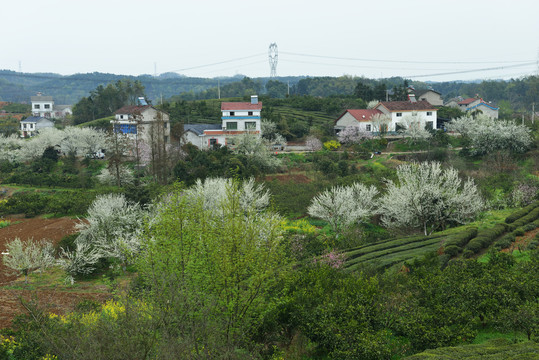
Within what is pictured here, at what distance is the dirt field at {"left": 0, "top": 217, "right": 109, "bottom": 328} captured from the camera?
70.4 feet

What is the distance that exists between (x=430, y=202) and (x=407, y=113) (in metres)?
39.9

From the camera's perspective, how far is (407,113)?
69688 millimetres

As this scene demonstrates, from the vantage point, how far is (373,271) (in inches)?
858

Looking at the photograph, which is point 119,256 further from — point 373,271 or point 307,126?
point 307,126

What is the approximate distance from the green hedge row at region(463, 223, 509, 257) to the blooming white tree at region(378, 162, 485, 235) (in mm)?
3644

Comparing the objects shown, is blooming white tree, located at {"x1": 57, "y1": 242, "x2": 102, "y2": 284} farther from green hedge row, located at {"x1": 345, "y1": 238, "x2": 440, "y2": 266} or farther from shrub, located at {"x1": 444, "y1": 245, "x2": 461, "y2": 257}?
shrub, located at {"x1": 444, "y1": 245, "x2": 461, "y2": 257}

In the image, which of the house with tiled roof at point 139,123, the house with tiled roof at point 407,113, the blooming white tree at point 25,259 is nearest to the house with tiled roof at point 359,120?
the house with tiled roof at point 407,113

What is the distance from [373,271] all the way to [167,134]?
153 ft

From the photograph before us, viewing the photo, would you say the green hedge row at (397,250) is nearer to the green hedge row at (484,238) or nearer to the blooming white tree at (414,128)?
the green hedge row at (484,238)

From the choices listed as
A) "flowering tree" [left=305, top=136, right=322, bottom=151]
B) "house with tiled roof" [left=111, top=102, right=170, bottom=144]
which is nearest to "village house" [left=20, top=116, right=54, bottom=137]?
"house with tiled roof" [left=111, top=102, right=170, bottom=144]

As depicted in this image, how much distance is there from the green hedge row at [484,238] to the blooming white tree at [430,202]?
3.64 meters

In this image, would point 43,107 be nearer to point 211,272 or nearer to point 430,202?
point 430,202

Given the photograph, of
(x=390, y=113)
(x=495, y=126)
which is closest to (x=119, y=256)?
(x=495, y=126)

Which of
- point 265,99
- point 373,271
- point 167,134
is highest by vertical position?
point 265,99
